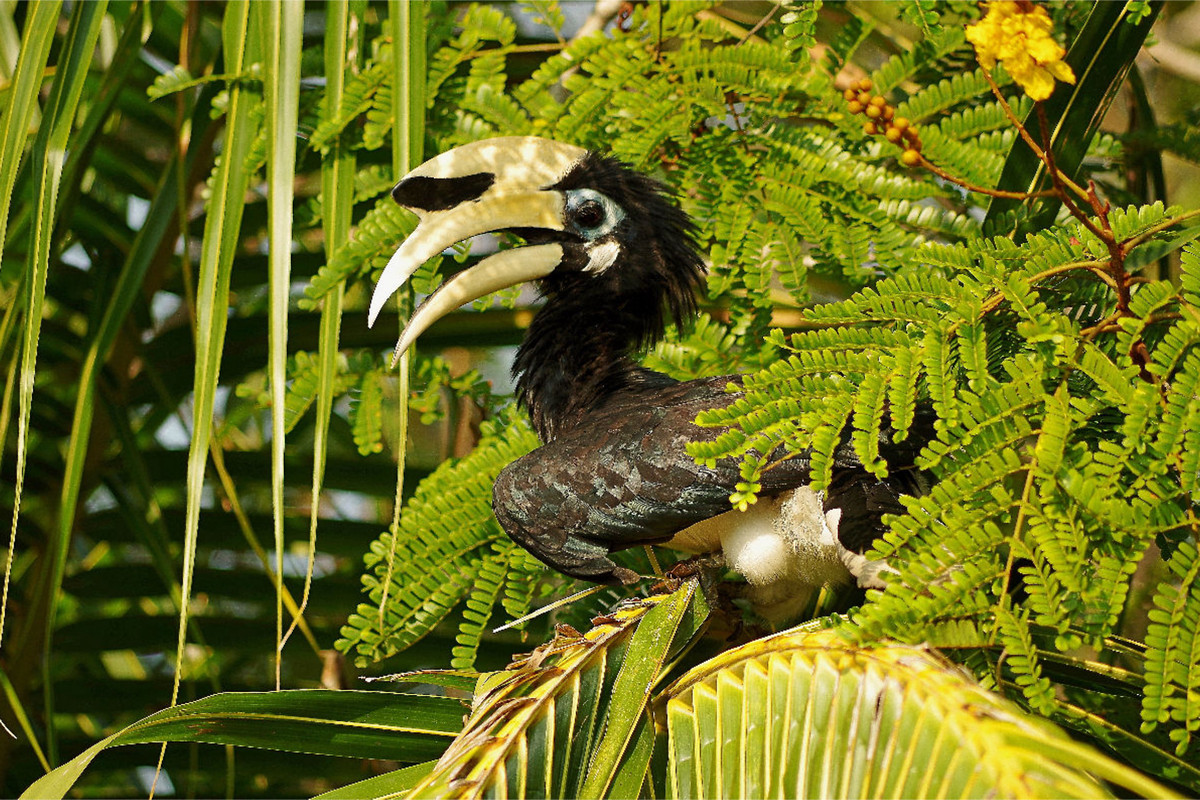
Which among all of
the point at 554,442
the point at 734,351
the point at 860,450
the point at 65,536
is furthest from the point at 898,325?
the point at 65,536

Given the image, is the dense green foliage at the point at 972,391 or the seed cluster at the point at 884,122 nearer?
the dense green foliage at the point at 972,391

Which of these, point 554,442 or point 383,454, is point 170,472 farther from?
point 554,442

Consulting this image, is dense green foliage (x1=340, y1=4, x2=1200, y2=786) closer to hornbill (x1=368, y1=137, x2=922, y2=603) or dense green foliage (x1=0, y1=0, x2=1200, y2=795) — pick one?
dense green foliage (x1=0, y1=0, x2=1200, y2=795)

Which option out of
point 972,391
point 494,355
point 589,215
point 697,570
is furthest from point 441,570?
point 494,355

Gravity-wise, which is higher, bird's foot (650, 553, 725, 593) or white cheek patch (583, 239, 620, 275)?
white cheek patch (583, 239, 620, 275)

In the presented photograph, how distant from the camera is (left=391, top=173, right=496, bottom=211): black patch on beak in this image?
1510 mm

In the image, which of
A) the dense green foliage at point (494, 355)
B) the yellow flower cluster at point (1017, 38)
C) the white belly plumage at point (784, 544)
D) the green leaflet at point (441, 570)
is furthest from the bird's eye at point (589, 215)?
the yellow flower cluster at point (1017, 38)

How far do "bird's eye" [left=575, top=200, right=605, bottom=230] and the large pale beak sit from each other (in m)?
0.03

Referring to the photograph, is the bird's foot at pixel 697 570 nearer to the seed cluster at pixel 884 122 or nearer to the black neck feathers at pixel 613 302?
the black neck feathers at pixel 613 302

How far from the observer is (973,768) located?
0.74m

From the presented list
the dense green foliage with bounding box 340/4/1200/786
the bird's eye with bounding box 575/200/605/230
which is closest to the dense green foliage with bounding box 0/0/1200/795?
the dense green foliage with bounding box 340/4/1200/786

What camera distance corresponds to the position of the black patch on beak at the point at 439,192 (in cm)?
151

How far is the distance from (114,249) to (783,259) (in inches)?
53.5

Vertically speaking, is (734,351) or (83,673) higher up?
(734,351)
